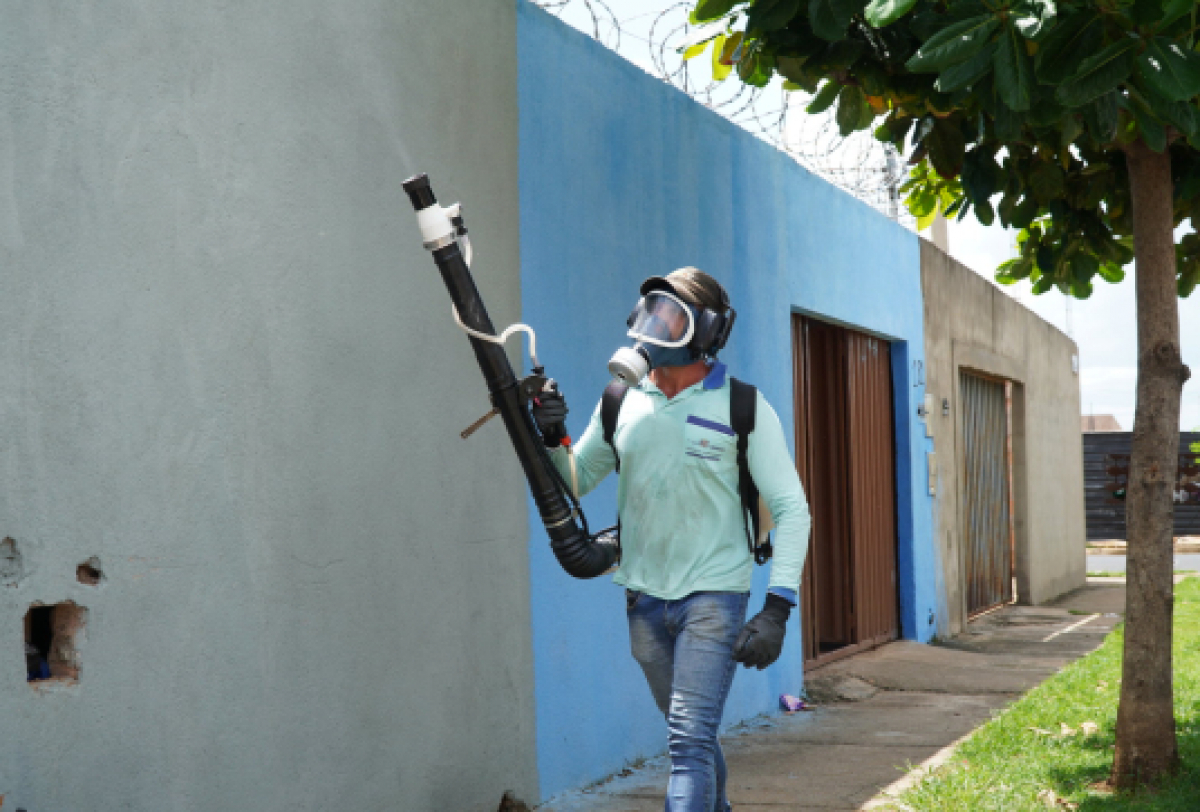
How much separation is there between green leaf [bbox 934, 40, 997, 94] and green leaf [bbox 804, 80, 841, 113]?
1.62 meters

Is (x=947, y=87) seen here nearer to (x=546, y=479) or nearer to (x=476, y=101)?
(x=546, y=479)

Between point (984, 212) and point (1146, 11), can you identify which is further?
point (984, 212)

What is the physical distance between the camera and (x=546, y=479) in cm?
381

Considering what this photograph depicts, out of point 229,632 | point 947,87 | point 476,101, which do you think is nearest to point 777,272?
point 476,101

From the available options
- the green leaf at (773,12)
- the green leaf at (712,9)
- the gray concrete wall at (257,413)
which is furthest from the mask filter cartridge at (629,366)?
the green leaf at (712,9)

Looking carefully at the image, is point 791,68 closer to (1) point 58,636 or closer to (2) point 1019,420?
(1) point 58,636

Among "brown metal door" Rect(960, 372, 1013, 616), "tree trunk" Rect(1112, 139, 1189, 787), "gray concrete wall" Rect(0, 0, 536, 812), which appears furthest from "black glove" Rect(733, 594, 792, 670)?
"brown metal door" Rect(960, 372, 1013, 616)

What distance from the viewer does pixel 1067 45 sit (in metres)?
3.90

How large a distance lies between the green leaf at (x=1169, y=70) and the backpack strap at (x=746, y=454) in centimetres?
137

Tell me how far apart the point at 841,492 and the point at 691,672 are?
6367 millimetres

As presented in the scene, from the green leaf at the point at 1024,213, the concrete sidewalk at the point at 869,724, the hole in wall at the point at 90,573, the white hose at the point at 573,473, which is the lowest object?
the concrete sidewalk at the point at 869,724

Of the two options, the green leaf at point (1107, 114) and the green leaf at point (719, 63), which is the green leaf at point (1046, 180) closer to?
the green leaf at point (719, 63)

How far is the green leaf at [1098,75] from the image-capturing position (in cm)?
379

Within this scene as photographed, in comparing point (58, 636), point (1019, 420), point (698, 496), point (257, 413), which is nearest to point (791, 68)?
point (698, 496)
